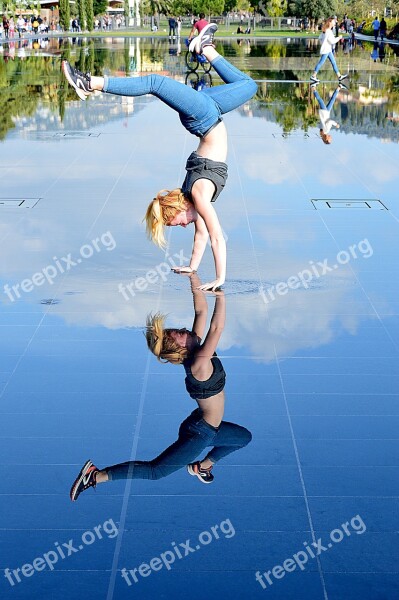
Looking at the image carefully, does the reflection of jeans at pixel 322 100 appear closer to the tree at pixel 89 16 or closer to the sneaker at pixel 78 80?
the sneaker at pixel 78 80

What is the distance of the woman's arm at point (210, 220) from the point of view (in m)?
7.86

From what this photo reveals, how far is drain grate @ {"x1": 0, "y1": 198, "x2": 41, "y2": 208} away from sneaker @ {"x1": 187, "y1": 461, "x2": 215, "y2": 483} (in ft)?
20.7

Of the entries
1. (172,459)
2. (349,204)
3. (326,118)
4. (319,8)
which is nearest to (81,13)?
(319,8)

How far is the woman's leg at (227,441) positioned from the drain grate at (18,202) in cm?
591

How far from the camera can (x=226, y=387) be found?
20.0ft

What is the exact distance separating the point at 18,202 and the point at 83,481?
21.7 ft

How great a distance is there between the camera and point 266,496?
475cm

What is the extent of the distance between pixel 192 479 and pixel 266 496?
39cm

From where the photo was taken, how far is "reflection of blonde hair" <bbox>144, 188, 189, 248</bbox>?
756 cm

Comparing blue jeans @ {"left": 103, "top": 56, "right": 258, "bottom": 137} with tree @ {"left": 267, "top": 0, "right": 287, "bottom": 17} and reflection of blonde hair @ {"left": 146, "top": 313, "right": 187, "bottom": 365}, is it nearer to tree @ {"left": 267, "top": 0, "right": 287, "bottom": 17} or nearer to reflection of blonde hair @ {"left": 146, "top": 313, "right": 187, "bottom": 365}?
reflection of blonde hair @ {"left": 146, "top": 313, "right": 187, "bottom": 365}

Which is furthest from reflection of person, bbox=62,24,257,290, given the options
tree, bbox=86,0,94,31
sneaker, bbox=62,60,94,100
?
tree, bbox=86,0,94,31

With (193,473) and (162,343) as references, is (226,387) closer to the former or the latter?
(162,343)

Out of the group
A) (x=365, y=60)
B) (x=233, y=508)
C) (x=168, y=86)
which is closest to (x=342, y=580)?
(x=233, y=508)

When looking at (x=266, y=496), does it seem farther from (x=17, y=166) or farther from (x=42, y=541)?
(x=17, y=166)
